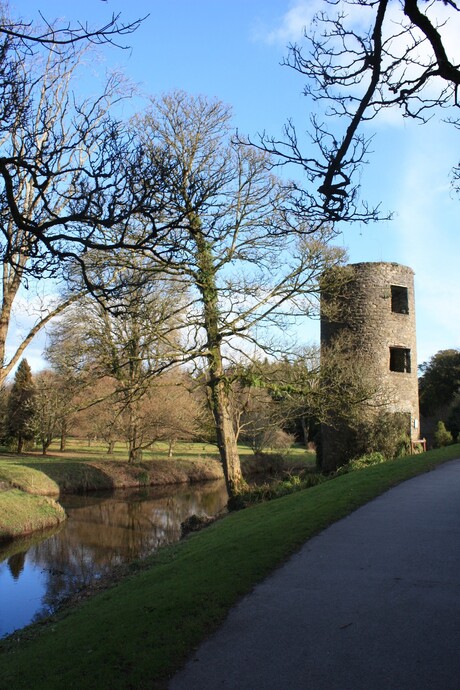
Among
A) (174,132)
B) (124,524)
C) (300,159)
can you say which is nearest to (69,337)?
(124,524)

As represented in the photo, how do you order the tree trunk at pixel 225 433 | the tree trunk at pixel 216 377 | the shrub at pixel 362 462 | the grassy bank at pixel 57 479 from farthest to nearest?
the shrub at pixel 362 462
the grassy bank at pixel 57 479
the tree trunk at pixel 225 433
the tree trunk at pixel 216 377

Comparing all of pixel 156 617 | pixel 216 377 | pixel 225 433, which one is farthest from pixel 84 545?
pixel 156 617

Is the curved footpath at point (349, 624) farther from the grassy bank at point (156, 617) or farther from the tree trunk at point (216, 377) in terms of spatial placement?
the tree trunk at point (216, 377)

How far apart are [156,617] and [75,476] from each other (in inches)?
847

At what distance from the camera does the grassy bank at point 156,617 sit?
16.1 ft

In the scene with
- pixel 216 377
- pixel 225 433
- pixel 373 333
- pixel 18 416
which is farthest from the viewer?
pixel 18 416

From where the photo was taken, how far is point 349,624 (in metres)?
5.37

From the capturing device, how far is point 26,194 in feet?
35.4

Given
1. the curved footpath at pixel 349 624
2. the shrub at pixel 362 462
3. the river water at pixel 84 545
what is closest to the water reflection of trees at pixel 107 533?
the river water at pixel 84 545

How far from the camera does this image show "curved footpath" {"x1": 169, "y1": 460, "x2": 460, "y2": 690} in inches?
175

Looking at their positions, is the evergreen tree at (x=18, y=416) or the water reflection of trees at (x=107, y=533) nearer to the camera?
the water reflection of trees at (x=107, y=533)

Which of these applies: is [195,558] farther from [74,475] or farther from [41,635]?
[74,475]

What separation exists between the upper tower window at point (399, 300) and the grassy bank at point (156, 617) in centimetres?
1514

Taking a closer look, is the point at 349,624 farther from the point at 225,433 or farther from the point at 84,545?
the point at 84,545
